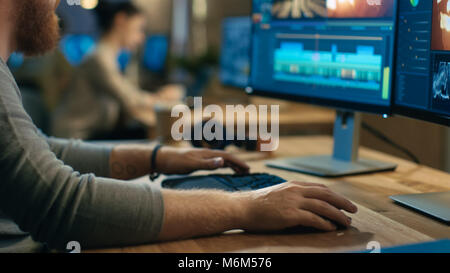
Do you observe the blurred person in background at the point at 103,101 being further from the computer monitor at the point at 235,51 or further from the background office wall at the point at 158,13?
the background office wall at the point at 158,13

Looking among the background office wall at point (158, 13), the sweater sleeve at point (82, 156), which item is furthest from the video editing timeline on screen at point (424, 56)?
the background office wall at point (158, 13)

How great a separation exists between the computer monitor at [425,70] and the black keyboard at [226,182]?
10.8 inches

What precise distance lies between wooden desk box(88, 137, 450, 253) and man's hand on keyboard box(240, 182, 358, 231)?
0.02 m

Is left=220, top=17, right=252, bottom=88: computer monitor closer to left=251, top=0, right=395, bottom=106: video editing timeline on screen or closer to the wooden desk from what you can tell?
left=251, top=0, right=395, bottom=106: video editing timeline on screen

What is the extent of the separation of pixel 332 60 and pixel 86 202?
0.80 m

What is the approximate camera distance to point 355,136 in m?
1.41

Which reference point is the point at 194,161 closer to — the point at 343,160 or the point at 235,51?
the point at 343,160

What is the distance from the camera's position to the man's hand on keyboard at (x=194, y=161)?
4.12 feet

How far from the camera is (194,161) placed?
1259 millimetres

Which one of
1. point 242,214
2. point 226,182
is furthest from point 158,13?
point 242,214

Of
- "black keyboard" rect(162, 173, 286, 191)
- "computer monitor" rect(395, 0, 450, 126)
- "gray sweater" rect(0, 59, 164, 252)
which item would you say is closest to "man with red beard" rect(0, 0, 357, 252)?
"gray sweater" rect(0, 59, 164, 252)
